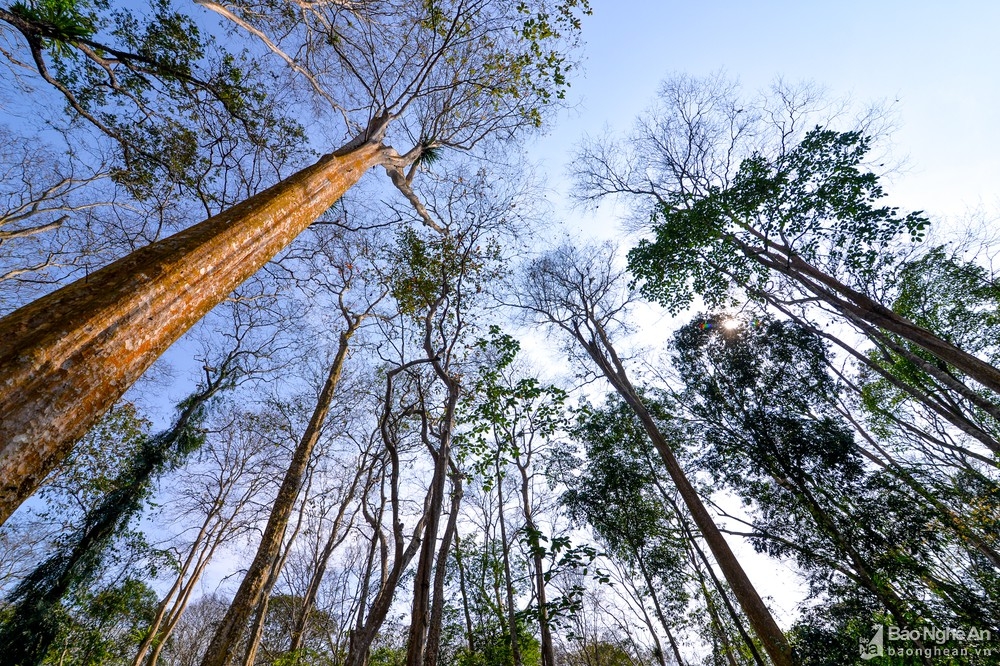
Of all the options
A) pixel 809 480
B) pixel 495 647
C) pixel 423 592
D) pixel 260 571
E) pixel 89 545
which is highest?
pixel 89 545

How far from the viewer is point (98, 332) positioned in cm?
165

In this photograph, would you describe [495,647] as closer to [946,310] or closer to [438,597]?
[438,597]

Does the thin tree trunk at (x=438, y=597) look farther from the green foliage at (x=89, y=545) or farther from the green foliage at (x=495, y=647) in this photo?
the green foliage at (x=89, y=545)

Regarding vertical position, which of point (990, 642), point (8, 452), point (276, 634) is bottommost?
point (990, 642)

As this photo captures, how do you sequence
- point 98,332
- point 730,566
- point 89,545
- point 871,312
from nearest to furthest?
point 98,332
point 730,566
point 871,312
point 89,545

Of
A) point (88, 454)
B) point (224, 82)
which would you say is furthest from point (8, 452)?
point (88, 454)

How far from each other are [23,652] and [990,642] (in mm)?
18170

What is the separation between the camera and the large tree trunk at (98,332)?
1333 millimetres

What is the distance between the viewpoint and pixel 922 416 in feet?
37.6

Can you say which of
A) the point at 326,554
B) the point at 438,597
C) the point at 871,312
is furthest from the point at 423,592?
the point at 326,554

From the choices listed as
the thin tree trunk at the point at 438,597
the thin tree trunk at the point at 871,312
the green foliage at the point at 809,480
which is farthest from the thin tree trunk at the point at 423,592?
the thin tree trunk at the point at 871,312

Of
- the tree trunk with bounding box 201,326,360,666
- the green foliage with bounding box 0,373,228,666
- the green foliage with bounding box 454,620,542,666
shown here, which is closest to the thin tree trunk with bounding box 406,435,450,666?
the tree trunk with bounding box 201,326,360,666

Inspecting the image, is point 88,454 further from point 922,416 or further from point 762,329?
point 922,416

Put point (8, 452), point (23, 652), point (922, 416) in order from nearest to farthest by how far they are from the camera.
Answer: point (8, 452)
point (23, 652)
point (922, 416)
